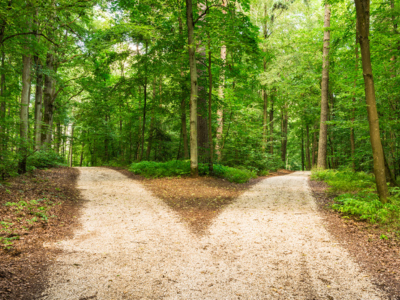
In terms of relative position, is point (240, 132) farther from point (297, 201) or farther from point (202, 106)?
point (297, 201)

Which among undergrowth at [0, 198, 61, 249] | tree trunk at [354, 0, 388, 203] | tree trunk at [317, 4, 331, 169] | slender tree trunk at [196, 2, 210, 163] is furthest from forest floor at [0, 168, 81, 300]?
tree trunk at [317, 4, 331, 169]

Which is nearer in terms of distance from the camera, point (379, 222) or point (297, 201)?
point (379, 222)

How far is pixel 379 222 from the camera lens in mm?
4527

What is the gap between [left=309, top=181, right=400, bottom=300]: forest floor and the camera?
288cm

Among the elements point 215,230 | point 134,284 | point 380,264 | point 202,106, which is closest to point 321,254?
point 380,264

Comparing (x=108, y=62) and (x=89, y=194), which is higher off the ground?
(x=108, y=62)

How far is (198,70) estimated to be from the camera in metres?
11.5

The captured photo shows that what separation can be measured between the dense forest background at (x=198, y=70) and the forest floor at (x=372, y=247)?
422 cm

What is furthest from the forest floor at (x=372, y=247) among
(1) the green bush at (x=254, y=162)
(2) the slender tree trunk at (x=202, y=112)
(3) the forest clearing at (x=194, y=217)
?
(1) the green bush at (x=254, y=162)

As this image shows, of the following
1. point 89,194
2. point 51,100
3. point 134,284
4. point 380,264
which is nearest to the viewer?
point 134,284

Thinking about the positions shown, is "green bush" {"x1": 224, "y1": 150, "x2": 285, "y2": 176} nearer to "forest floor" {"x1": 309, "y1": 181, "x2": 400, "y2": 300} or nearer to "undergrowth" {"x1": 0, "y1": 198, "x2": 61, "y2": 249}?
"forest floor" {"x1": 309, "y1": 181, "x2": 400, "y2": 300}

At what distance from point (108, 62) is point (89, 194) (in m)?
8.21

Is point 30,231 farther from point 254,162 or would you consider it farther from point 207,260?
point 254,162

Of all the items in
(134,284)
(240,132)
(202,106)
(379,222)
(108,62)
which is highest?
(108,62)
